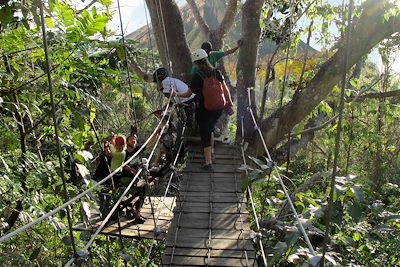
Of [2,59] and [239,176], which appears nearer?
[2,59]

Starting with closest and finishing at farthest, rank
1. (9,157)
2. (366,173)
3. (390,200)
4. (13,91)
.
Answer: (13,91)
(9,157)
(390,200)
(366,173)

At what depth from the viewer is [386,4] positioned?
9.42 ft

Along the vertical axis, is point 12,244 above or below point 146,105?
below

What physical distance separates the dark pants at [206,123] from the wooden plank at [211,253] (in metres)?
1.26

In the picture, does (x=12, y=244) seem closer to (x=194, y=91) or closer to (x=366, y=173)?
(x=194, y=91)

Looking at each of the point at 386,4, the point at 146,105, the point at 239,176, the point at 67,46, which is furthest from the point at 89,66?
the point at 146,105

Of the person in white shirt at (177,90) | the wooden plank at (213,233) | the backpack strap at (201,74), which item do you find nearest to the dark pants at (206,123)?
the person in white shirt at (177,90)

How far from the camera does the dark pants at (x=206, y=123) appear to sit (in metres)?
3.23

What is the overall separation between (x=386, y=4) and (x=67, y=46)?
7.28 feet

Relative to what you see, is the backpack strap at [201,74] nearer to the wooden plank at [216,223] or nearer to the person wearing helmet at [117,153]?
the person wearing helmet at [117,153]

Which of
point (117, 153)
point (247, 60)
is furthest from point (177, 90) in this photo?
point (117, 153)

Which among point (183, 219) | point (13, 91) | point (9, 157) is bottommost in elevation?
point (183, 219)

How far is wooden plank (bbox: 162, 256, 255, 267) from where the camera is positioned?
75.3 inches

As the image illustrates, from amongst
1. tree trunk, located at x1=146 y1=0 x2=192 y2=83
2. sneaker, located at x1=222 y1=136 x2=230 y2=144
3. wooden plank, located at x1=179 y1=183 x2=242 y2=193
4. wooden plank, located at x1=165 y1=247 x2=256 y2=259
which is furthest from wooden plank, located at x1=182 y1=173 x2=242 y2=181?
tree trunk, located at x1=146 y1=0 x2=192 y2=83
